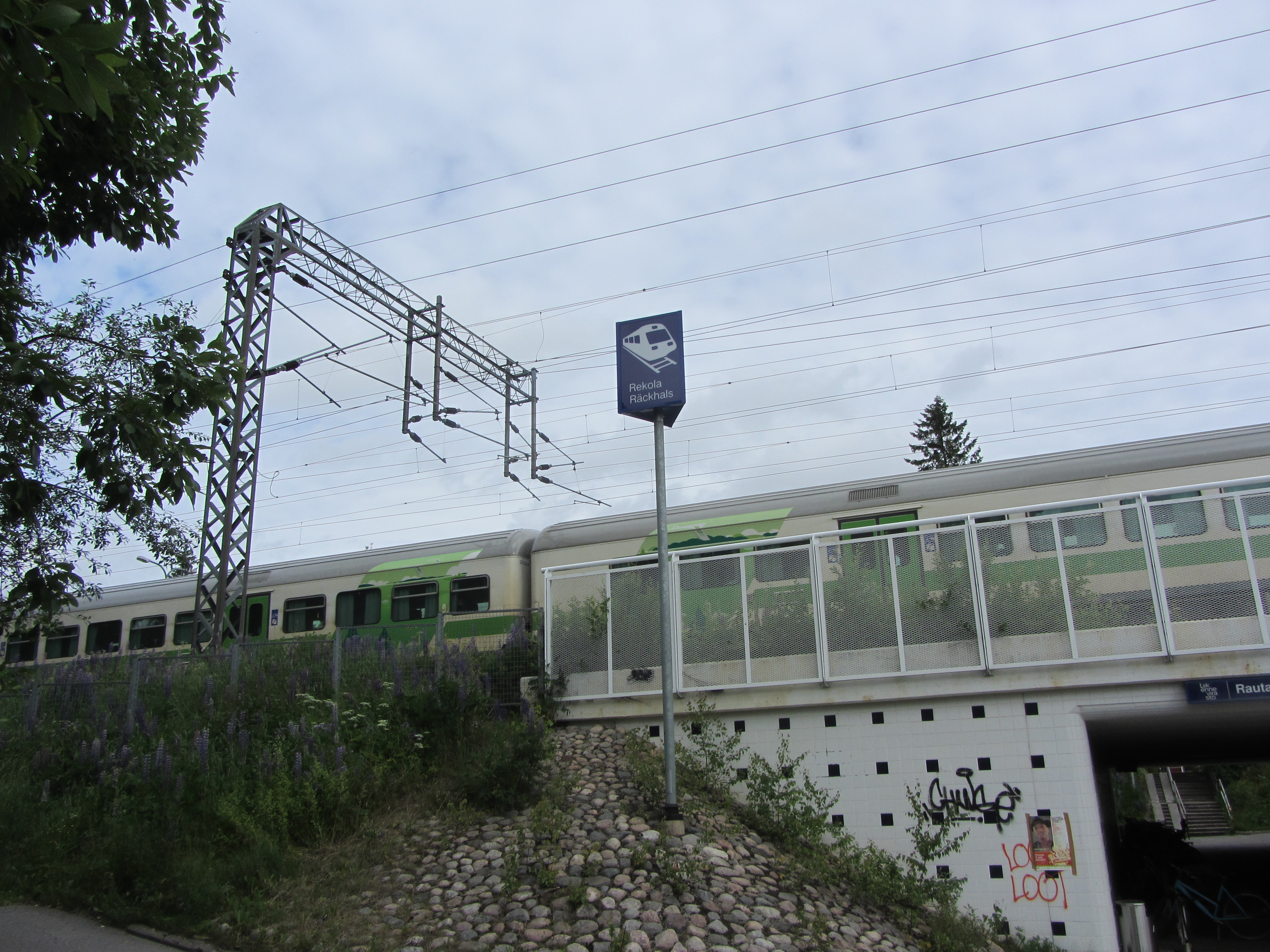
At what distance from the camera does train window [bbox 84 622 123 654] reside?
23203mm

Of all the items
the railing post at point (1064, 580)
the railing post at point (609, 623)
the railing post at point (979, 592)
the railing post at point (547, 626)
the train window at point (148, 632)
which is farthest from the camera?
the train window at point (148, 632)

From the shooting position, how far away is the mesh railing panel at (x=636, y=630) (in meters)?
11.8

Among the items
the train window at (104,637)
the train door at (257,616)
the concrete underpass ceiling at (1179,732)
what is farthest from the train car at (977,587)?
the train window at (104,637)

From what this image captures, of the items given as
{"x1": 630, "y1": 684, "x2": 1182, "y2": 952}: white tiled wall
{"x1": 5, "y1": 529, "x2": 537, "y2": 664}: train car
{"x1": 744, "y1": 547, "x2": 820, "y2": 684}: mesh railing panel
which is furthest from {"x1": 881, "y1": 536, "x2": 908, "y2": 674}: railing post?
{"x1": 5, "y1": 529, "x2": 537, "y2": 664}: train car

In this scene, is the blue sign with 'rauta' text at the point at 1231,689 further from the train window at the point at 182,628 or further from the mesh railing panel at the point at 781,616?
the train window at the point at 182,628

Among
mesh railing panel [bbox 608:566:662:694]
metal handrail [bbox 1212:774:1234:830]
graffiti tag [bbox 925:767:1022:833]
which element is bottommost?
metal handrail [bbox 1212:774:1234:830]

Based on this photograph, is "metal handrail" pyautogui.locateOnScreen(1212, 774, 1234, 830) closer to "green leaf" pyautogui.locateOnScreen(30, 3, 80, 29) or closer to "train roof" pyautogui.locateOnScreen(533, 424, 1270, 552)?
"train roof" pyautogui.locateOnScreen(533, 424, 1270, 552)

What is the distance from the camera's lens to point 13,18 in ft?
12.0

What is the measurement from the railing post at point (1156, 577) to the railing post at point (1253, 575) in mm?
758

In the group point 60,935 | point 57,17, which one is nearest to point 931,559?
point 60,935

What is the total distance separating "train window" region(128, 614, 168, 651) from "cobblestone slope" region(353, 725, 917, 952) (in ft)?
51.3

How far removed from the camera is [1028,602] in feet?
33.9

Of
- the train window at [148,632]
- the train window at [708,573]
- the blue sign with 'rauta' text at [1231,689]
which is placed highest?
the train window at [148,632]

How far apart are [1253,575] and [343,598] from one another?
1628cm
